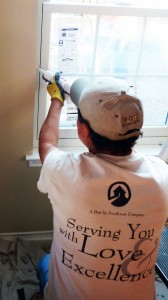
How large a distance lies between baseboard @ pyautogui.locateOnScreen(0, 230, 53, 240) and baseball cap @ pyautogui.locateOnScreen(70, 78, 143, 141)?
3.84 ft

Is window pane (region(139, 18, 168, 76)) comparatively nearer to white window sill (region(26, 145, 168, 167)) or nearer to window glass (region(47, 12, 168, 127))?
window glass (region(47, 12, 168, 127))

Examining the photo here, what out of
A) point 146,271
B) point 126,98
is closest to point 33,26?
point 126,98

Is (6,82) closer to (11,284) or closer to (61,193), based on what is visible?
(61,193)

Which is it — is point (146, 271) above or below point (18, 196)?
above

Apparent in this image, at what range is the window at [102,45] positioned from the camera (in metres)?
1.41

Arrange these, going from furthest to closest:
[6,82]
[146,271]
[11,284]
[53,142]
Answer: [11,284]
[6,82]
[53,142]
[146,271]

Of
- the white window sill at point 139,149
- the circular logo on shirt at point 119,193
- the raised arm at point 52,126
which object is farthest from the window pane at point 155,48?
the circular logo on shirt at point 119,193

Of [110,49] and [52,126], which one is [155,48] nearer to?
[110,49]

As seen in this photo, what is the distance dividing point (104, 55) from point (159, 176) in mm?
777

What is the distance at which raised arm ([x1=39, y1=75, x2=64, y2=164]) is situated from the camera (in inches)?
47.2

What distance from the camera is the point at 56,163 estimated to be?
1.00m

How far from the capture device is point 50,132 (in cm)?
128

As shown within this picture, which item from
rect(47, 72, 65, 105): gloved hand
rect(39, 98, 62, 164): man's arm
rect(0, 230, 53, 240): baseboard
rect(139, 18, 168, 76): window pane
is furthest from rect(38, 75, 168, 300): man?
rect(0, 230, 53, 240): baseboard

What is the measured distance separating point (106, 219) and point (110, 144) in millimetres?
210
